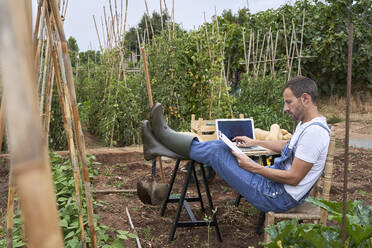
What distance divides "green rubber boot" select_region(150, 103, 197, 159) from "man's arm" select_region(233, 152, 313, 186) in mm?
385

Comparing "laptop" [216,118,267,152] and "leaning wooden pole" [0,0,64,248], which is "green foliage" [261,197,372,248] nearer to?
"leaning wooden pole" [0,0,64,248]

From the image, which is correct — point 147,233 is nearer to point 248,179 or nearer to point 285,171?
point 248,179

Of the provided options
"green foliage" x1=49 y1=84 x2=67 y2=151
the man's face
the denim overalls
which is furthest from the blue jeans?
"green foliage" x1=49 y1=84 x2=67 y2=151

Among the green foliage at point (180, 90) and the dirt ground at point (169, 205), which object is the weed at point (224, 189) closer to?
the dirt ground at point (169, 205)

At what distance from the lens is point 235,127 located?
11.6ft

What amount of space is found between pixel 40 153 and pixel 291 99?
6.97ft

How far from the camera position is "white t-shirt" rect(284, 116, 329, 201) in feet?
6.88

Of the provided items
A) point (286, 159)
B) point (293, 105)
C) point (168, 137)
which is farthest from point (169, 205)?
point (293, 105)

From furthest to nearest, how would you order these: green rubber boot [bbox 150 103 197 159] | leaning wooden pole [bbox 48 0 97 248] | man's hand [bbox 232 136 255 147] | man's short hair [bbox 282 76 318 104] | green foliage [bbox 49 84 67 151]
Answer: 1. green foliage [bbox 49 84 67 151]
2. man's hand [bbox 232 136 255 147]
3. green rubber boot [bbox 150 103 197 159]
4. man's short hair [bbox 282 76 318 104]
5. leaning wooden pole [bbox 48 0 97 248]

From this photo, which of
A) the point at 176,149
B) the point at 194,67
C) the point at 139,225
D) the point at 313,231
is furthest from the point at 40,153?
the point at 194,67

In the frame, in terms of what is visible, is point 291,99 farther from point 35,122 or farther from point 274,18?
point 274,18

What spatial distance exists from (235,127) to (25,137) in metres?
3.26

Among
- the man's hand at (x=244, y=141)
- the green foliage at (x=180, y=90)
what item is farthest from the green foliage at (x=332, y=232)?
the green foliage at (x=180, y=90)

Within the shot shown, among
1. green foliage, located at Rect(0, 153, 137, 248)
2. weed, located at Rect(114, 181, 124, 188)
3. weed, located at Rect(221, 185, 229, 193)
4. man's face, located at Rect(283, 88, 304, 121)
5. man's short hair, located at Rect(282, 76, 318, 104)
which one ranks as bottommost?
weed, located at Rect(221, 185, 229, 193)
